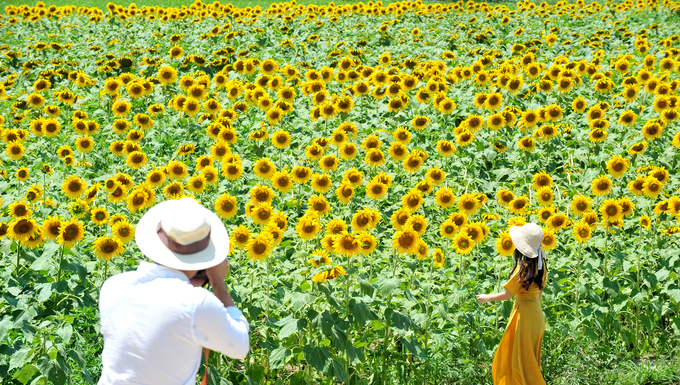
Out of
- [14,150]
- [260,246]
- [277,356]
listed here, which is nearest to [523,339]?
[277,356]

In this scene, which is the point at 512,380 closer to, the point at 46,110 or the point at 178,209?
the point at 178,209

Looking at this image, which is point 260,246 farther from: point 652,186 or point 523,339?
point 652,186

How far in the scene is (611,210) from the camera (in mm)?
5344

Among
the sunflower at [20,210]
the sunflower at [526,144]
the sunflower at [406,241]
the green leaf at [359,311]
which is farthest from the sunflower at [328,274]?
the sunflower at [526,144]

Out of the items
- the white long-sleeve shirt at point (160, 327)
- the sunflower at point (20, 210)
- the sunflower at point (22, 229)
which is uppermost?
the white long-sleeve shirt at point (160, 327)

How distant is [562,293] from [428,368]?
1246mm

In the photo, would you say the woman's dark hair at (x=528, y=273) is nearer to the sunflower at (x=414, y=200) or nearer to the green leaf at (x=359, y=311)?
the green leaf at (x=359, y=311)

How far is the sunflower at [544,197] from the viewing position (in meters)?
5.84

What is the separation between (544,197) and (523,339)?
1.78m

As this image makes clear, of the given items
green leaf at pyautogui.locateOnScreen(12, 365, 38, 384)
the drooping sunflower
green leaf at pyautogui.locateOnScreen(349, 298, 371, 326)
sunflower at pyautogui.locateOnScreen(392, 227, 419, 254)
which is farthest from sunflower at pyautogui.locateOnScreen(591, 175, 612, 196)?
green leaf at pyautogui.locateOnScreen(12, 365, 38, 384)

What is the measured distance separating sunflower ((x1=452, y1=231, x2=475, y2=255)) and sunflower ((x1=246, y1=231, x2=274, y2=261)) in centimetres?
137

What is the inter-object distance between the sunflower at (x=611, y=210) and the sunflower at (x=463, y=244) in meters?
1.18

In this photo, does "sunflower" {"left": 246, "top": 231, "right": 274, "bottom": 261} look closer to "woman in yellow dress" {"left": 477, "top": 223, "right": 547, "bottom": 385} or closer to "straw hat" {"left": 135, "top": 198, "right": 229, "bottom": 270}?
"woman in yellow dress" {"left": 477, "top": 223, "right": 547, "bottom": 385}

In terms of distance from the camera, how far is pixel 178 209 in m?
2.56
